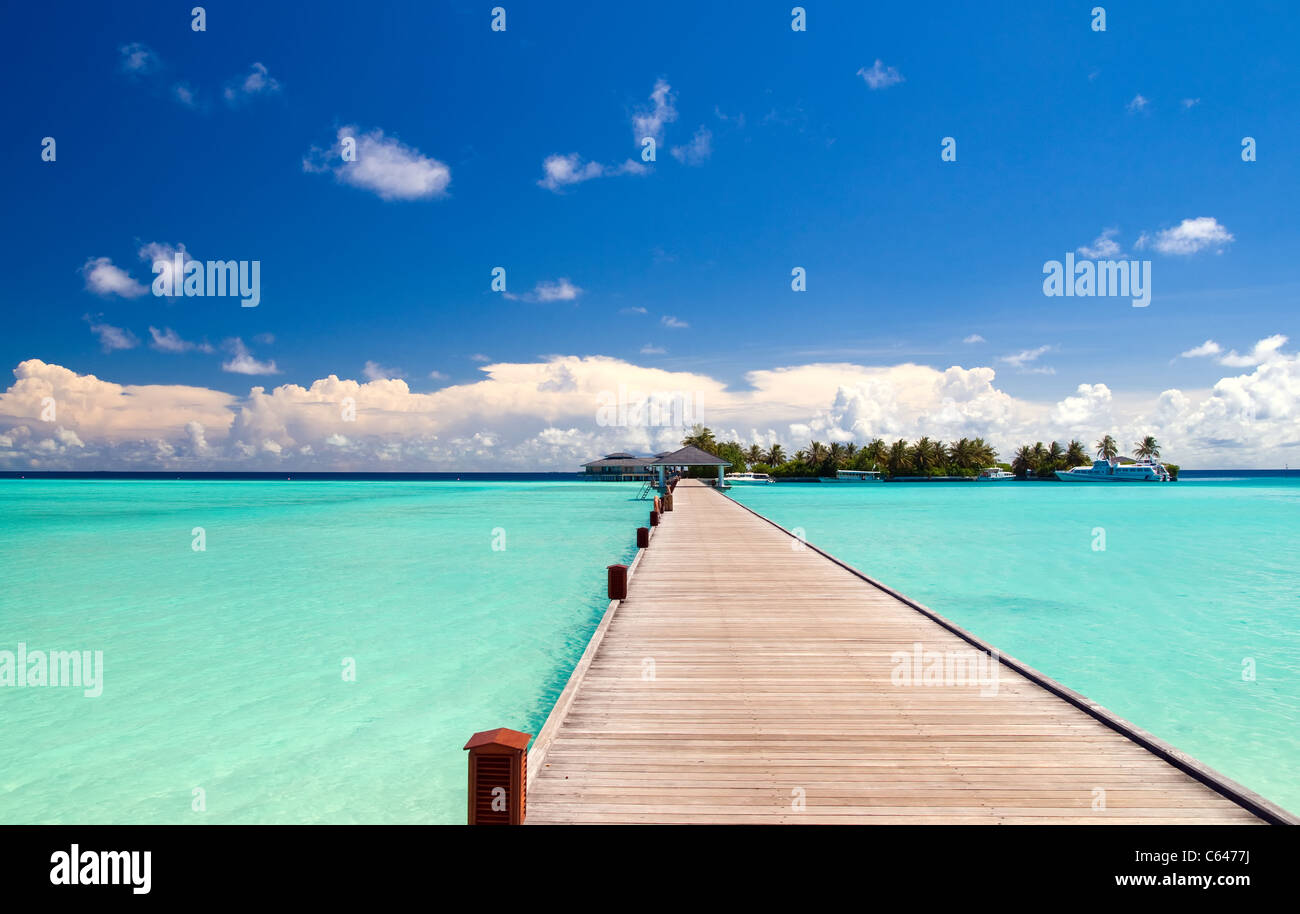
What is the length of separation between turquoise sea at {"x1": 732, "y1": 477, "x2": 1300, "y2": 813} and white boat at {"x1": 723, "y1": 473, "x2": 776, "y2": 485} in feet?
173

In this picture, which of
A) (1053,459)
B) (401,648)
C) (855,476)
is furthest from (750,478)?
(401,648)

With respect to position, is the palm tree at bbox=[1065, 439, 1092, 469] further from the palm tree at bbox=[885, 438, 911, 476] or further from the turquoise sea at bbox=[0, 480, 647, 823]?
the turquoise sea at bbox=[0, 480, 647, 823]

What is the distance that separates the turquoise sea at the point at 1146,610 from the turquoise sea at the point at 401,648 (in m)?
0.07

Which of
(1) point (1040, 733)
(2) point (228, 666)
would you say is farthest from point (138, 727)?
(1) point (1040, 733)

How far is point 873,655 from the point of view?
23.5ft

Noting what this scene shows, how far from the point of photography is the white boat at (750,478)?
84938 millimetres

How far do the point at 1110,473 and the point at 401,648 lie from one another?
384ft

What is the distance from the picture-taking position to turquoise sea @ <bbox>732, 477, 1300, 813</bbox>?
7.88m

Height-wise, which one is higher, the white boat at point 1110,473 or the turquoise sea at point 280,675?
the white boat at point 1110,473

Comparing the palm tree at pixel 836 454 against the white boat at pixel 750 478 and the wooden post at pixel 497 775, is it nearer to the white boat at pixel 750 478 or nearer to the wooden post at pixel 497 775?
the white boat at pixel 750 478

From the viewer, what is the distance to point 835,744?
484 cm

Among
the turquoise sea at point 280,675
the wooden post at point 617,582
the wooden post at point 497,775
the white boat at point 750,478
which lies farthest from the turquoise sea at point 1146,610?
the white boat at point 750,478
